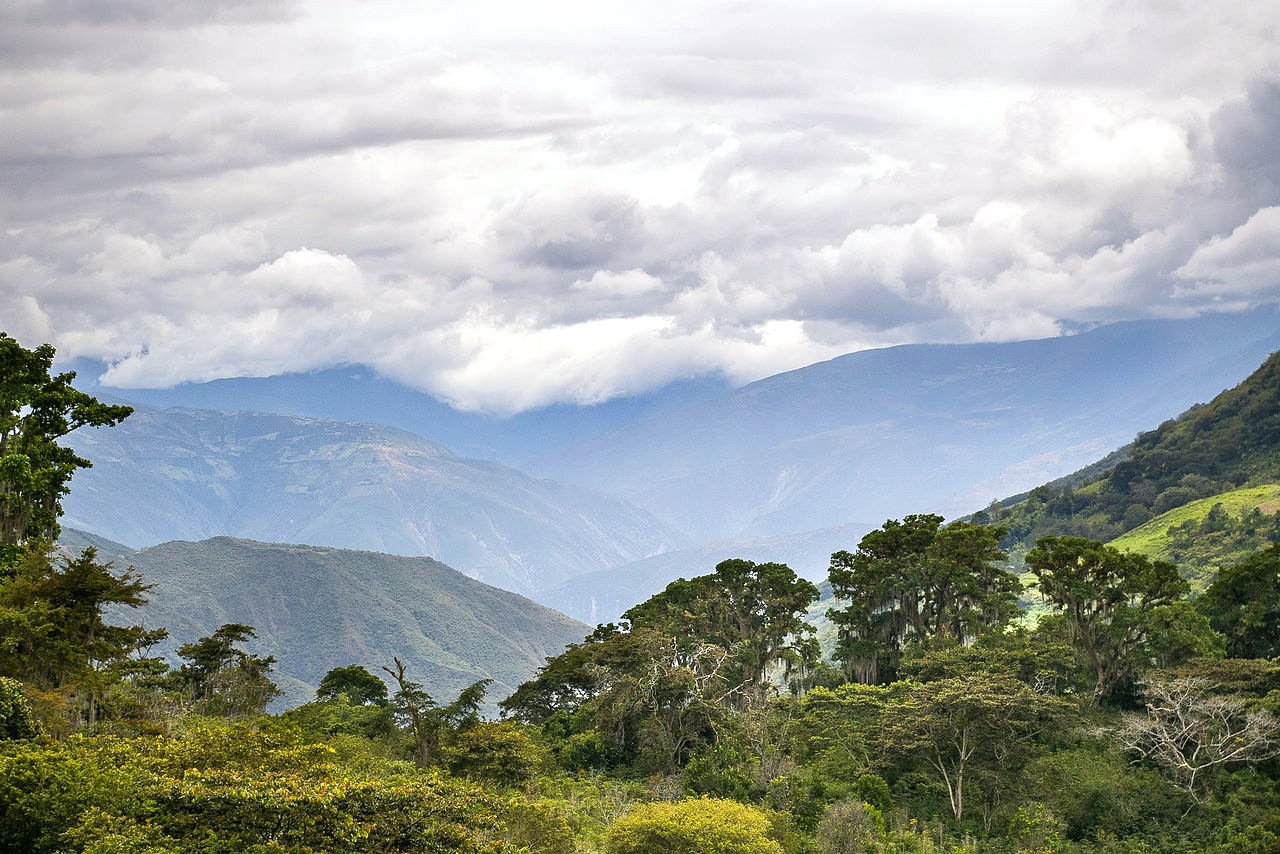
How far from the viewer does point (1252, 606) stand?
59000mm

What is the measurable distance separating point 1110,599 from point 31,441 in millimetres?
58036

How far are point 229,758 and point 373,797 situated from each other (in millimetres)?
6354

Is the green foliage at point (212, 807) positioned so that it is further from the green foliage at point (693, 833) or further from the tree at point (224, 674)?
the tree at point (224, 674)

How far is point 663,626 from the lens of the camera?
76.0m

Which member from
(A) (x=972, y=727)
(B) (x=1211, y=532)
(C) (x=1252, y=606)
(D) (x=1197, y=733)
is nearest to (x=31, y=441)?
(A) (x=972, y=727)

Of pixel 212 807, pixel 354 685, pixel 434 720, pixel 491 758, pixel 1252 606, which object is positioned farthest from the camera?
pixel 354 685

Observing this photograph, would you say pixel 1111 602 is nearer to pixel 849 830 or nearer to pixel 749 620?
pixel 749 620

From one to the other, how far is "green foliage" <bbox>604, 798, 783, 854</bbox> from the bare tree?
2001cm

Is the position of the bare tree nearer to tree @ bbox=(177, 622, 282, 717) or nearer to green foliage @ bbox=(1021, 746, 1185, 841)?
green foliage @ bbox=(1021, 746, 1185, 841)

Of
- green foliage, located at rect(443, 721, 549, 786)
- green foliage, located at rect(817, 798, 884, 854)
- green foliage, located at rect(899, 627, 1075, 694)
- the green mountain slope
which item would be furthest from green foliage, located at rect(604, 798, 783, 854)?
the green mountain slope

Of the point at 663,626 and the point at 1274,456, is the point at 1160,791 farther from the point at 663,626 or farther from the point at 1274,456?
the point at 1274,456

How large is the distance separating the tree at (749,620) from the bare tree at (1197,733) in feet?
82.1

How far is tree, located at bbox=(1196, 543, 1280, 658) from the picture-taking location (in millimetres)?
57969

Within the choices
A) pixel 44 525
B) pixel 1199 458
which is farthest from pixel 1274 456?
pixel 44 525
